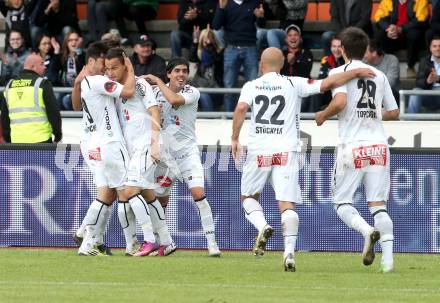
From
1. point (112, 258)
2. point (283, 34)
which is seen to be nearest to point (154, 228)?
point (112, 258)

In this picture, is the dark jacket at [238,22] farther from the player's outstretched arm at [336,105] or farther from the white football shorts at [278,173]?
the player's outstretched arm at [336,105]

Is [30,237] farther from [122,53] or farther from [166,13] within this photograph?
[166,13]

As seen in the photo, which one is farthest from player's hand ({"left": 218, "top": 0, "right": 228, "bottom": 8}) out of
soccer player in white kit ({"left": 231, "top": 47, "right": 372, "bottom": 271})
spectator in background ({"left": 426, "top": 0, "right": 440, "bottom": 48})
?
soccer player in white kit ({"left": 231, "top": 47, "right": 372, "bottom": 271})

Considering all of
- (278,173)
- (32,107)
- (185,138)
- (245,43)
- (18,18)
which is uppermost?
(18,18)

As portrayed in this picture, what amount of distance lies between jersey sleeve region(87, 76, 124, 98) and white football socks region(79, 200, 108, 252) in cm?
121

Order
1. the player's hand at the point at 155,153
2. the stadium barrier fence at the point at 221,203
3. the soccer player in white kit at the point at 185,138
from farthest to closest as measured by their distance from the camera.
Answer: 1. the stadium barrier fence at the point at 221,203
2. the soccer player in white kit at the point at 185,138
3. the player's hand at the point at 155,153

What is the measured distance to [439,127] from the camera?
18.5 metres

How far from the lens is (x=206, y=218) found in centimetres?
1480

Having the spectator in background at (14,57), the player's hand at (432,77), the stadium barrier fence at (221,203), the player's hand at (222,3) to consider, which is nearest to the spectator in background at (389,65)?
the player's hand at (432,77)

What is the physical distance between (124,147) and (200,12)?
27.4ft

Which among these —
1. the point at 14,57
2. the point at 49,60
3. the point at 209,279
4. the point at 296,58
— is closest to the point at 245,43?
the point at 296,58

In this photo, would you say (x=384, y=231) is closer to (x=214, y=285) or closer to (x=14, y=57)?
(x=214, y=285)

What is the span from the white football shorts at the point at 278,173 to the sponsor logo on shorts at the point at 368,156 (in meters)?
0.65

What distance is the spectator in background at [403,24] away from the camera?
2138cm
